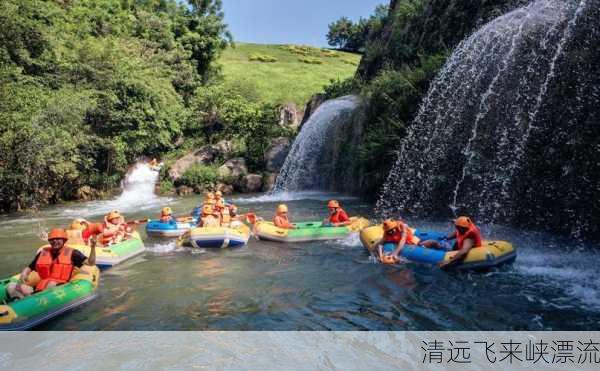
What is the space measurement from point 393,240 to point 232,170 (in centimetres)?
1736

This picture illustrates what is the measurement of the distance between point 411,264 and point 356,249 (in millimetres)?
1868

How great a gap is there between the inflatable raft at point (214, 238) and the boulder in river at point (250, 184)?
13919mm

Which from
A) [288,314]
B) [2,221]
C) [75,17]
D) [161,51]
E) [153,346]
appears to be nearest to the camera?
[153,346]

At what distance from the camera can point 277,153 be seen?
1051 inches

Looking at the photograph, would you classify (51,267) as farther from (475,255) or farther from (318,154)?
(318,154)

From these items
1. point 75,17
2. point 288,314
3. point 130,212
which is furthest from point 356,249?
point 75,17

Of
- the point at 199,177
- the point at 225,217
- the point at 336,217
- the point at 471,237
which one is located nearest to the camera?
the point at 471,237

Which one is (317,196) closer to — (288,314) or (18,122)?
(18,122)

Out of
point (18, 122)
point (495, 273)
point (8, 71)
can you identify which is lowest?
point (495, 273)

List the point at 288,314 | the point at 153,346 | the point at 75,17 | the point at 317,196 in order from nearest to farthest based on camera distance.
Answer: the point at 153,346, the point at 288,314, the point at 317,196, the point at 75,17

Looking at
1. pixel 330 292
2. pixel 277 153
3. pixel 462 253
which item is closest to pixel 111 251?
pixel 330 292

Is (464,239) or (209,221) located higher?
(464,239)

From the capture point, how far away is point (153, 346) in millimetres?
5688

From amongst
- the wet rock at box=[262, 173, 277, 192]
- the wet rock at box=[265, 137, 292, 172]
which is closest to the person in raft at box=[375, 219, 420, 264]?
the wet rock at box=[262, 173, 277, 192]
